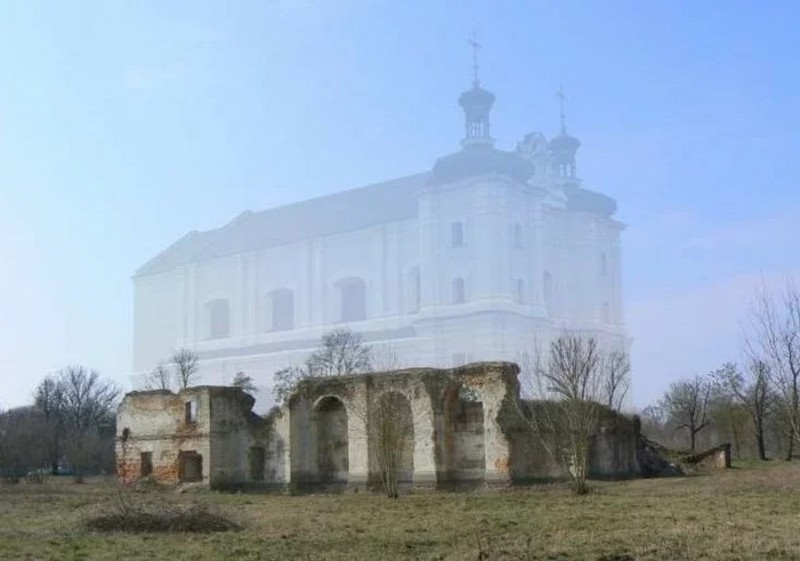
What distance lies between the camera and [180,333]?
234ft

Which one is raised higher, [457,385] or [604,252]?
[604,252]

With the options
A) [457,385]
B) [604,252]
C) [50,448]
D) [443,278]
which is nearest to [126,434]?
[457,385]

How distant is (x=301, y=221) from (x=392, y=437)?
50451mm

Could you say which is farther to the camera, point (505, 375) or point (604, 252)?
point (604, 252)

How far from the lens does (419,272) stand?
208 feet

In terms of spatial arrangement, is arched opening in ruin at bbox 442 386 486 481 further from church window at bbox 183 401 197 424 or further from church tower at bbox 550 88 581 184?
church tower at bbox 550 88 581 184

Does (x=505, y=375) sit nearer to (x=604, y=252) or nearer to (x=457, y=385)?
(x=457, y=385)

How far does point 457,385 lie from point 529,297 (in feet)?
123

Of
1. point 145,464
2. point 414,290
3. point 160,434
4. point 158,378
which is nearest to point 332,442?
point 160,434

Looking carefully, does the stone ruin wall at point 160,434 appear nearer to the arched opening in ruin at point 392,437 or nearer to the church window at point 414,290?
the arched opening in ruin at point 392,437

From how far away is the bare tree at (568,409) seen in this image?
21.5 m

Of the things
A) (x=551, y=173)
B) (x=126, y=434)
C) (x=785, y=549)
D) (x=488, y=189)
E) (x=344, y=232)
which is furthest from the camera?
(x=551, y=173)

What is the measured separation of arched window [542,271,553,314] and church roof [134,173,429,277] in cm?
959

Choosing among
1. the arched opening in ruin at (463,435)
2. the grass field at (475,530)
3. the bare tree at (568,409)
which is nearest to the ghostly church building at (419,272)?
the arched opening in ruin at (463,435)
